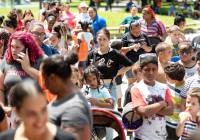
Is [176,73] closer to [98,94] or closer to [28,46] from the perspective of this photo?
[98,94]

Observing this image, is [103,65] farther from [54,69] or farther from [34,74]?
[54,69]

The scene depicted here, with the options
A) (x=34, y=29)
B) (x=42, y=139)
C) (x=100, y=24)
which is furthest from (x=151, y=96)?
(x=100, y=24)

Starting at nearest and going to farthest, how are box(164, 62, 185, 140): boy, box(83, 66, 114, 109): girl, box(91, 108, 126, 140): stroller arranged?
1. box(91, 108, 126, 140): stroller
2. box(164, 62, 185, 140): boy
3. box(83, 66, 114, 109): girl

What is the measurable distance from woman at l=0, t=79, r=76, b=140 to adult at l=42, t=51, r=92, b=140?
0.41 ft

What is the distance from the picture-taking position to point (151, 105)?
10.5 feet

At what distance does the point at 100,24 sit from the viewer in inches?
339

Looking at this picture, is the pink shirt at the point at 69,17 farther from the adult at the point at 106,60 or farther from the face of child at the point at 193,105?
the face of child at the point at 193,105

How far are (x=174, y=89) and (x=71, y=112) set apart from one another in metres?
2.43

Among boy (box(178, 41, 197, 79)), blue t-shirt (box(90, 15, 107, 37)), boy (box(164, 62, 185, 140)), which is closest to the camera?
boy (box(164, 62, 185, 140))

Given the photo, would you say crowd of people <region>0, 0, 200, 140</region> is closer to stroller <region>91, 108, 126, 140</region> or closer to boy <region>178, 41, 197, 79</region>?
boy <region>178, 41, 197, 79</region>

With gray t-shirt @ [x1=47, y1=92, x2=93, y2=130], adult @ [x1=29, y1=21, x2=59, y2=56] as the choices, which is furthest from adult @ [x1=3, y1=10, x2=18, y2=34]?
gray t-shirt @ [x1=47, y1=92, x2=93, y2=130]

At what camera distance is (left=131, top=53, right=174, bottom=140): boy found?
322 centimetres

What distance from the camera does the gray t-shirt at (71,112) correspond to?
2105 millimetres

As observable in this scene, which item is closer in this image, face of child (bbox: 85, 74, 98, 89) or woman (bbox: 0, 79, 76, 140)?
woman (bbox: 0, 79, 76, 140)
